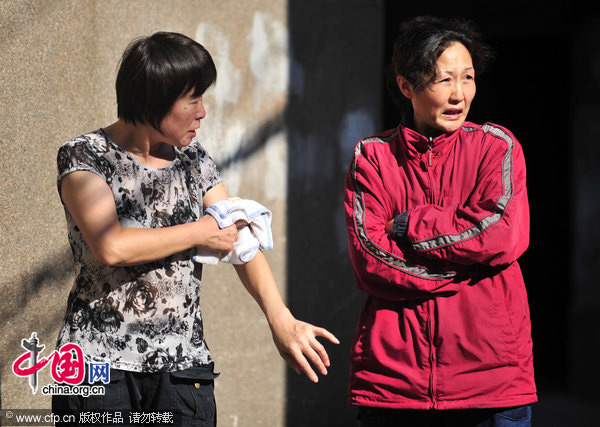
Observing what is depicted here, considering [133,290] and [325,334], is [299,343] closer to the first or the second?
[325,334]

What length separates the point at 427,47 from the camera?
2.95m

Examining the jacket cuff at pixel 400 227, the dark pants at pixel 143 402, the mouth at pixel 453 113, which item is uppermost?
the mouth at pixel 453 113

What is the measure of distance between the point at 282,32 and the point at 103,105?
1159 millimetres

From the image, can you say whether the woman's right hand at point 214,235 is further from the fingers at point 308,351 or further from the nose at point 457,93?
the nose at point 457,93

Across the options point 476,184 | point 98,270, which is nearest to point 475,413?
point 476,184

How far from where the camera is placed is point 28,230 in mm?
3891

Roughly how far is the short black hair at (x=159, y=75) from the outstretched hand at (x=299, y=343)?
75 centimetres

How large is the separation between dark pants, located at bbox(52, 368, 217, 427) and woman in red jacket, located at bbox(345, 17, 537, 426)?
607 millimetres

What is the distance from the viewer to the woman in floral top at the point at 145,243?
2.45m

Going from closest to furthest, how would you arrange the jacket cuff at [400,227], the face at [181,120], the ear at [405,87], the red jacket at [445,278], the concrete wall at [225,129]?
the face at [181,120], the red jacket at [445,278], the jacket cuff at [400,227], the ear at [405,87], the concrete wall at [225,129]

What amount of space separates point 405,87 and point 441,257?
67 cm

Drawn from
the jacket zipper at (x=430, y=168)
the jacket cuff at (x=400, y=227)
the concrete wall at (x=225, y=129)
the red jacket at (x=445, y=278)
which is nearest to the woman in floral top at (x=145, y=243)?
the red jacket at (x=445, y=278)

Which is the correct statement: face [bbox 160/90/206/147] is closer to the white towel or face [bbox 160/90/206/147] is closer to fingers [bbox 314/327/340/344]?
the white towel

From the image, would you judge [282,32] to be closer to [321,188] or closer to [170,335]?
[321,188]
